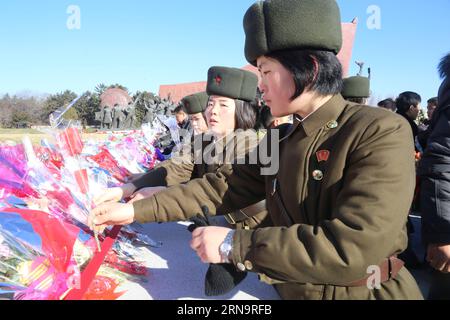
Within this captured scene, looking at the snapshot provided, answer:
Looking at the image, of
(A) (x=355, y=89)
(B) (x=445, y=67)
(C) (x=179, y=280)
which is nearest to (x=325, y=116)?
(B) (x=445, y=67)

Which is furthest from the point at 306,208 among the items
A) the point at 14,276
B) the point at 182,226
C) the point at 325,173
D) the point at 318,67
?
the point at 182,226

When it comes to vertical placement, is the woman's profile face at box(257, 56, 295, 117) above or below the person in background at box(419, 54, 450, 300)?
above

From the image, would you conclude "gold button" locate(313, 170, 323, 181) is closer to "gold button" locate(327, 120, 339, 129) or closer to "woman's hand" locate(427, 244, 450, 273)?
"gold button" locate(327, 120, 339, 129)

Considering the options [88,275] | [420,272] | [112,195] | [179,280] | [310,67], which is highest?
[310,67]

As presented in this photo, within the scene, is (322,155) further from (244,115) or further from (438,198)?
(244,115)

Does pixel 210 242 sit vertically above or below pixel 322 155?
below

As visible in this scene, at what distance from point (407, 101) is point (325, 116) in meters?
3.54

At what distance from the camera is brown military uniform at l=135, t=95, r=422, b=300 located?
853 mm

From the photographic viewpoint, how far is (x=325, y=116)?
1128 millimetres

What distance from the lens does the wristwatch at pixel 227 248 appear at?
3.16ft

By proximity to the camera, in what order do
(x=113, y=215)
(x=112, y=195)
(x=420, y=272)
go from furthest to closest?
(x=420, y=272)
(x=112, y=195)
(x=113, y=215)

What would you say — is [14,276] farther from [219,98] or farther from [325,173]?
[219,98]

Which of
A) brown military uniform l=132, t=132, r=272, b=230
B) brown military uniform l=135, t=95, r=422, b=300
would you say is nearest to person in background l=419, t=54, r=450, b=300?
brown military uniform l=135, t=95, r=422, b=300

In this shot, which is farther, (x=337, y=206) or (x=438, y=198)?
(x=438, y=198)
